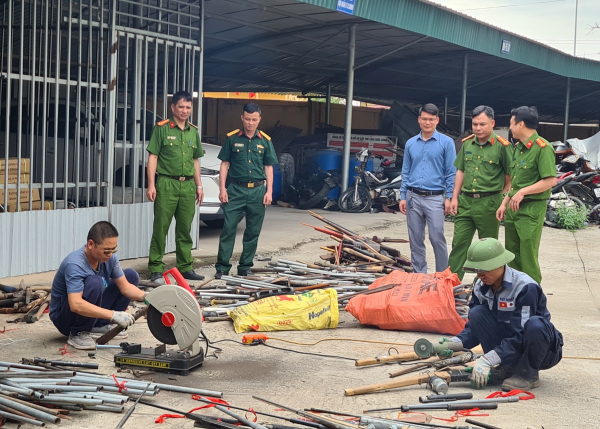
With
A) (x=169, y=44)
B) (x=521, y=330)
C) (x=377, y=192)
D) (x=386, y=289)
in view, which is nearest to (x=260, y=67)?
(x=377, y=192)

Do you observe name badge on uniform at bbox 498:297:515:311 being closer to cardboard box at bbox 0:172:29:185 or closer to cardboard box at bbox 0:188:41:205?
cardboard box at bbox 0:188:41:205

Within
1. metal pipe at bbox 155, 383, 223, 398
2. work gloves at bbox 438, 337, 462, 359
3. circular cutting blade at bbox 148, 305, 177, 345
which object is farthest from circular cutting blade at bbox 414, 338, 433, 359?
circular cutting blade at bbox 148, 305, 177, 345

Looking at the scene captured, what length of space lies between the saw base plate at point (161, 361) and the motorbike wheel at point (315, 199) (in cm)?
1186

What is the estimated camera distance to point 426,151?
802 cm

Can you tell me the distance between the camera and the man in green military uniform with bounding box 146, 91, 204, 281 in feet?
26.2

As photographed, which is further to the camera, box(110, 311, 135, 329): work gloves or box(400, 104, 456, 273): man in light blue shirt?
box(400, 104, 456, 273): man in light blue shirt

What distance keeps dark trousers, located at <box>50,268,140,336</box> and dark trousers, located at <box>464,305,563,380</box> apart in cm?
277

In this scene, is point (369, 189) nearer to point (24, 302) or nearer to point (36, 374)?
point (24, 302)

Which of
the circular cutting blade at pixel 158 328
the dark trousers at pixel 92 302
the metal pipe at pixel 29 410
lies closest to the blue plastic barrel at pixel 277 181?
the dark trousers at pixel 92 302

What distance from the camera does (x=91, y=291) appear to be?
5.44 m

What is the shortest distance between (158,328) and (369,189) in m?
11.9

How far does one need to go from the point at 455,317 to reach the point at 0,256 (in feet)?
15.6

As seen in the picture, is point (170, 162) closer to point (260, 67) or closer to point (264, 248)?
point (264, 248)

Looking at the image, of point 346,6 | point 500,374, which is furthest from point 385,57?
point 500,374
